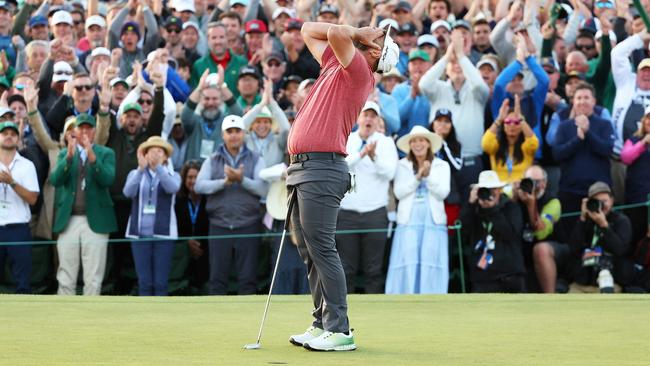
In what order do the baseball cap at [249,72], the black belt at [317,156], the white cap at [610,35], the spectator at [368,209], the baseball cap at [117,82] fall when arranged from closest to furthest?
the black belt at [317,156]
the spectator at [368,209]
the baseball cap at [117,82]
the baseball cap at [249,72]
the white cap at [610,35]

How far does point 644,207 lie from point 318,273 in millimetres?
7667

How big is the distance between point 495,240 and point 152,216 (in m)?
3.94

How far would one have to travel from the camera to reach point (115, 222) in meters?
14.7

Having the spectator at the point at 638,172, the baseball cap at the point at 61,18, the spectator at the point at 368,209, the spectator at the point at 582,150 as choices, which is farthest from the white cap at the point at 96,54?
the spectator at the point at 638,172

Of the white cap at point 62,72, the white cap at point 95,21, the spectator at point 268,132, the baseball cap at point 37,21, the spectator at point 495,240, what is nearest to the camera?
the spectator at point 495,240

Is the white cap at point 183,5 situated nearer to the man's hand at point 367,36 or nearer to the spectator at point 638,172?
the spectator at point 638,172

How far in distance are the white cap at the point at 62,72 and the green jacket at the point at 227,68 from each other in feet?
5.82

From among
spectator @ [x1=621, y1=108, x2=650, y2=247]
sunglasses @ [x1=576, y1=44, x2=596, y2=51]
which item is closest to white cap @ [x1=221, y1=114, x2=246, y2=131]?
spectator @ [x1=621, y1=108, x2=650, y2=247]

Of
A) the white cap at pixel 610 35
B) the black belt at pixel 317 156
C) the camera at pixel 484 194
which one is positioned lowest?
Result: the camera at pixel 484 194

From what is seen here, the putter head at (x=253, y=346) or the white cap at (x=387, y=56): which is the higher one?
the white cap at (x=387, y=56)

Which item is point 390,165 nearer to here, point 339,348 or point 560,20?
point 560,20

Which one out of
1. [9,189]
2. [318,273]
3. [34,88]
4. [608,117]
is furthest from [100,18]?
[318,273]

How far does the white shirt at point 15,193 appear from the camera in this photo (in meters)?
14.4

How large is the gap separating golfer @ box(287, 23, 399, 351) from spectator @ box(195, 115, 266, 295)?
21.0 ft
